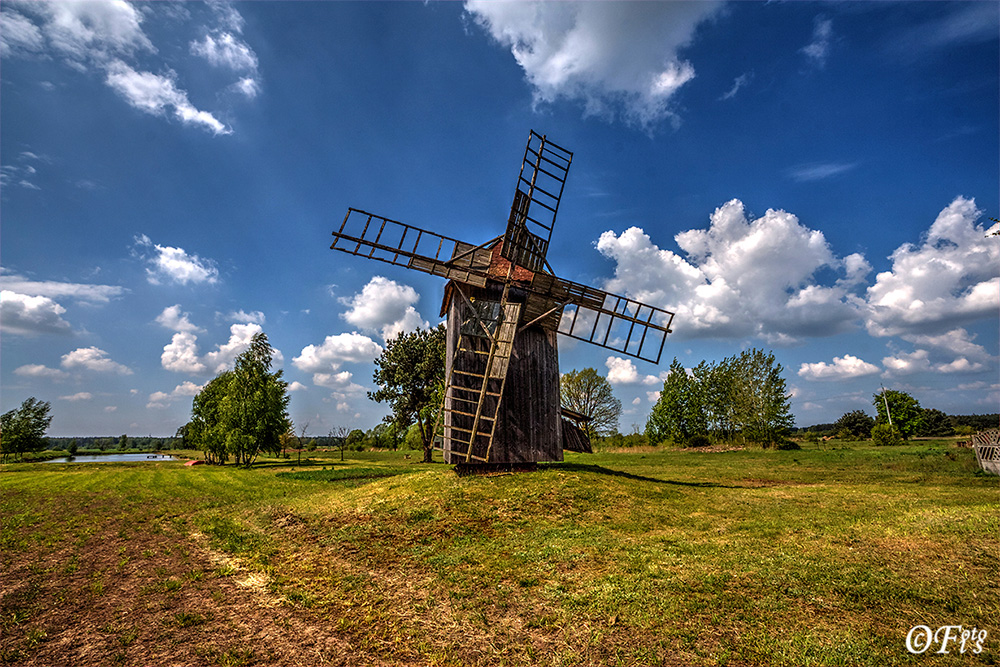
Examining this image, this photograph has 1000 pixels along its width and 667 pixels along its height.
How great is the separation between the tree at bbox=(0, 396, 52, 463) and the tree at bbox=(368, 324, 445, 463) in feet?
212

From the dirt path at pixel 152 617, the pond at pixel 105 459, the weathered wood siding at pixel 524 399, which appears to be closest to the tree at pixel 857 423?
the weathered wood siding at pixel 524 399

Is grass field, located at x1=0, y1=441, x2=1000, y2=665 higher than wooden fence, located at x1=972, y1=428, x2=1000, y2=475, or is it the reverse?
wooden fence, located at x1=972, y1=428, x2=1000, y2=475

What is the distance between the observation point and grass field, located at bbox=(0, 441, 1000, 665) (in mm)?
5840

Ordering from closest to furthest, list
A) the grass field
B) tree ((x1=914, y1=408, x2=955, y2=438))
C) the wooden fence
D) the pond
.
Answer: the grass field → the wooden fence → the pond → tree ((x1=914, y1=408, x2=955, y2=438))

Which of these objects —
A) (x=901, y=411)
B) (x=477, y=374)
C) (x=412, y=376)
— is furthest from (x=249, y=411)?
(x=901, y=411)

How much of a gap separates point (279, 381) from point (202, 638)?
45715 mm

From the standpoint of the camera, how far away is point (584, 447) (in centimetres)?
1872

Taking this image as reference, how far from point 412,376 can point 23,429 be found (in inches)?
2825

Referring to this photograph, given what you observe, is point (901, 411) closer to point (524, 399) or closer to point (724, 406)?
point (724, 406)

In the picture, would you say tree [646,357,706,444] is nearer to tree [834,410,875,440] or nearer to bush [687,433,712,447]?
bush [687,433,712,447]

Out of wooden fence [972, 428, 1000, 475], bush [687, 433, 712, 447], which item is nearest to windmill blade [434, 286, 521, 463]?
wooden fence [972, 428, 1000, 475]
